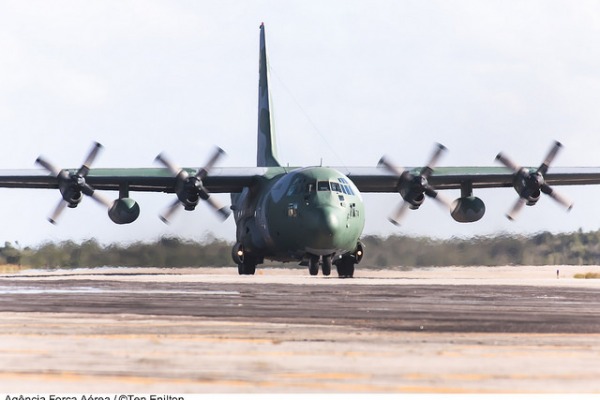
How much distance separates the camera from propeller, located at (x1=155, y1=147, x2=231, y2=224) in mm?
42188

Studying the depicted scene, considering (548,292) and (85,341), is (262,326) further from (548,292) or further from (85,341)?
(548,292)

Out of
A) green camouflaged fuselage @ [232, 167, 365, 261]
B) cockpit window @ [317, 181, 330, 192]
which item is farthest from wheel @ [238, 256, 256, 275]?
cockpit window @ [317, 181, 330, 192]

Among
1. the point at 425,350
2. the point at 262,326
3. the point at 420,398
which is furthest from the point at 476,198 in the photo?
the point at 420,398

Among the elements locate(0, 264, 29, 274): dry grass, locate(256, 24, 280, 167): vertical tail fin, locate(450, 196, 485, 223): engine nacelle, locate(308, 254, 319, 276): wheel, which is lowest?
locate(308, 254, 319, 276): wheel

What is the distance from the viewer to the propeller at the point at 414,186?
42969 millimetres

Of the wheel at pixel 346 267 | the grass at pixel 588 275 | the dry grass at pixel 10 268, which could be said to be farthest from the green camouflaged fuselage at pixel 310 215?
the dry grass at pixel 10 268

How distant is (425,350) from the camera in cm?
1165

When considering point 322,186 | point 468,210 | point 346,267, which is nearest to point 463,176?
point 468,210

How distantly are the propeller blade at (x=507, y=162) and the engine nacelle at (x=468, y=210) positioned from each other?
1766 millimetres

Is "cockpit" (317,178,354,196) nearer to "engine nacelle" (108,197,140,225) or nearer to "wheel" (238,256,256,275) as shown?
"wheel" (238,256,256,275)

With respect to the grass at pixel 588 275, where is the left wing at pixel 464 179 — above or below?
above

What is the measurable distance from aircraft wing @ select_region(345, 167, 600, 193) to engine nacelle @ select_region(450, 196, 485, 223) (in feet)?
6.34

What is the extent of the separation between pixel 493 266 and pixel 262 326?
32.2m

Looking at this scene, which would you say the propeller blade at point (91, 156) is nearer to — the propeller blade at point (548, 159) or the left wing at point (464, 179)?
the left wing at point (464, 179)
